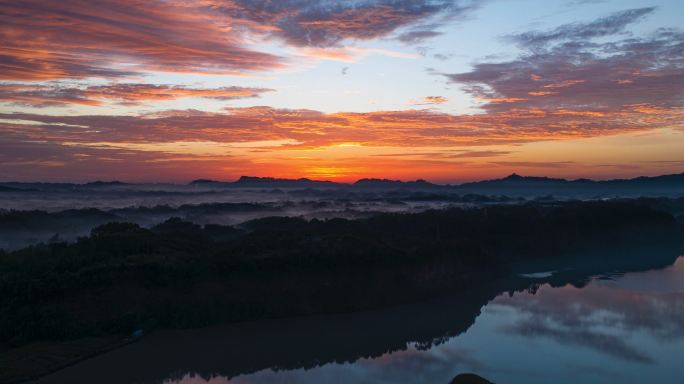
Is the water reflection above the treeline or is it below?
below

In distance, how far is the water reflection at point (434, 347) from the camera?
13039 mm

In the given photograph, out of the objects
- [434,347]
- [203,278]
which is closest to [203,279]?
[203,278]

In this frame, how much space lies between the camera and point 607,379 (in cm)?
1247

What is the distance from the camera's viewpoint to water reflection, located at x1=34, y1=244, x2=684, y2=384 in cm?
1304

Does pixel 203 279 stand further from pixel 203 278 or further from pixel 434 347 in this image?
pixel 434 347

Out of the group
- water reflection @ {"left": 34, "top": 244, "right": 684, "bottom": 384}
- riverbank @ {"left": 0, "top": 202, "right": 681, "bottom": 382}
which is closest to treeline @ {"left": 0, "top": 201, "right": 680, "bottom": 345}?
riverbank @ {"left": 0, "top": 202, "right": 681, "bottom": 382}

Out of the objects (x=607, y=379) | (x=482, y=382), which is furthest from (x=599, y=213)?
(x=482, y=382)

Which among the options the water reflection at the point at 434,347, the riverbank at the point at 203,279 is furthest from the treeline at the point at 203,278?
the water reflection at the point at 434,347

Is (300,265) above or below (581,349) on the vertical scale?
above

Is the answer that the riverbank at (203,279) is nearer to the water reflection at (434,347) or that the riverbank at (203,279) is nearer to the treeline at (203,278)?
the treeline at (203,278)

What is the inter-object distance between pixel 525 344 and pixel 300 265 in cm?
856

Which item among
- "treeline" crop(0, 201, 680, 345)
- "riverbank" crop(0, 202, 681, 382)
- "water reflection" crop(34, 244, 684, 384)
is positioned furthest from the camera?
"treeline" crop(0, 201, 680, 345)

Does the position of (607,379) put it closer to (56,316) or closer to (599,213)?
(56,316)

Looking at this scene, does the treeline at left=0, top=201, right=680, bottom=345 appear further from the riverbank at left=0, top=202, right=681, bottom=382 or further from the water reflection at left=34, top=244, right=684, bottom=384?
the water reflection at left=34, top=244, right=684, bottom=384
